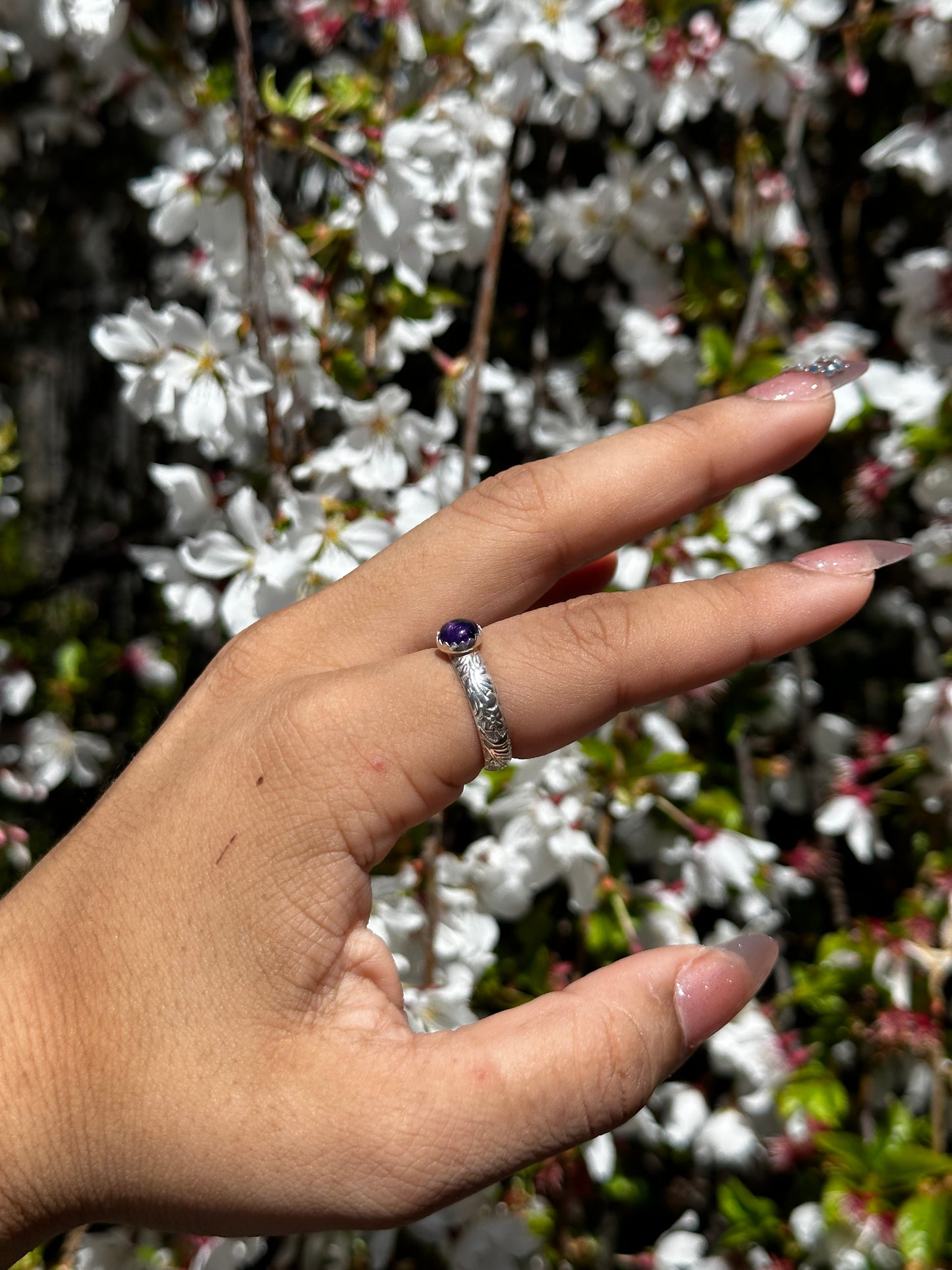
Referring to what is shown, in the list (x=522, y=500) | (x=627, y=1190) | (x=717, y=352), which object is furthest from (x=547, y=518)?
(x=627, y=1190)

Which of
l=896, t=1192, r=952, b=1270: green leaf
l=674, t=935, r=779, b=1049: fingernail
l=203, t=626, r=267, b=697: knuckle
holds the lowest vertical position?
l=896, t=1192, r=952, b=1270: green leaf

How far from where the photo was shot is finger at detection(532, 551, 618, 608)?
1.27 metres

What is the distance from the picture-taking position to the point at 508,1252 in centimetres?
141

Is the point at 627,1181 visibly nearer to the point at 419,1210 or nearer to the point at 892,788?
the point at 892,788

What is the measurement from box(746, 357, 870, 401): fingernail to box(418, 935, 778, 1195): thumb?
25.8 inches

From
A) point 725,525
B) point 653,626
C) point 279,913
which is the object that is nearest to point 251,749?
point 279,913

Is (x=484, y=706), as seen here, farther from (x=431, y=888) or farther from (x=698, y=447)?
(x=431, y=888)

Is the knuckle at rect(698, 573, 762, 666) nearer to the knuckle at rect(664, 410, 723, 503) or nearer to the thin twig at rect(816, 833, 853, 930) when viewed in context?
the knuckle at rect(664, 410, 723, 503)

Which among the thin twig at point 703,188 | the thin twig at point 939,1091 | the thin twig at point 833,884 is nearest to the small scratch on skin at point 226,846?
the thin twig at point 939,1091

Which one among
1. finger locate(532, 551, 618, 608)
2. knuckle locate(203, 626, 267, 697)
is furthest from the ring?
finger locate(532, 551, 618, 608)

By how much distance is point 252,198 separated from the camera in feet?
4.34

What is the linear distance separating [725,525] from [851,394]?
0.34 m

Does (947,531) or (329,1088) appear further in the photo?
(947,531)

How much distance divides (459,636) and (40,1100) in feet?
1.84
